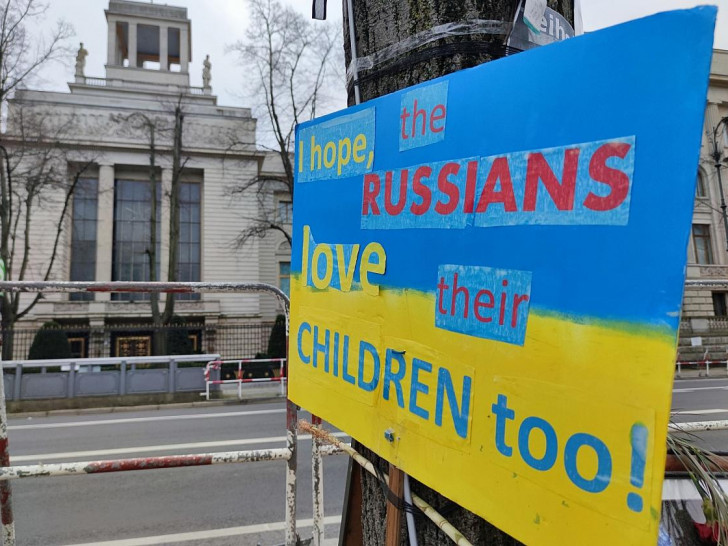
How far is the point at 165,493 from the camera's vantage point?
222 inches

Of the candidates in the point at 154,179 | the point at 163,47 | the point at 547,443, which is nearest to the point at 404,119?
the point at 547,443

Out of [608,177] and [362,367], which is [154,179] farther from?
[608,177]

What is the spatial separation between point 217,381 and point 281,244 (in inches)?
658

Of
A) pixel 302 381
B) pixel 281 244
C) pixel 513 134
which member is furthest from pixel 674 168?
pixel 281 244

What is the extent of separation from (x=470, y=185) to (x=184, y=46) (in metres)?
40.6

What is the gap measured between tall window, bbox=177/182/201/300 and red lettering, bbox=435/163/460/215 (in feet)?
91.5

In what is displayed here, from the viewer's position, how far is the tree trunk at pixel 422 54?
112 centimetres

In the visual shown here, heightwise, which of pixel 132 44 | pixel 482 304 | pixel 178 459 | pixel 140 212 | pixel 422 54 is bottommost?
pixel 178 459

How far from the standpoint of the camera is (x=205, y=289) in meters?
2.60

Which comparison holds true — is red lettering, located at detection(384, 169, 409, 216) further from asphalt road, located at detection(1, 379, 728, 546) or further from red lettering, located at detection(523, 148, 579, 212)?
asphalt road, located at detection(1, 379, 728, 546)

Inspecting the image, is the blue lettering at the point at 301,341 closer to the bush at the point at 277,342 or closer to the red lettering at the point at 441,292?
the red lettering at the point at 441,292

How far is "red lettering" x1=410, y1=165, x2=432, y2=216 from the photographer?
1095 mm

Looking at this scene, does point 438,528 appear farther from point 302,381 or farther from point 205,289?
point 205,289

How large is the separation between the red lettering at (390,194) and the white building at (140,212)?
80.6 feet
